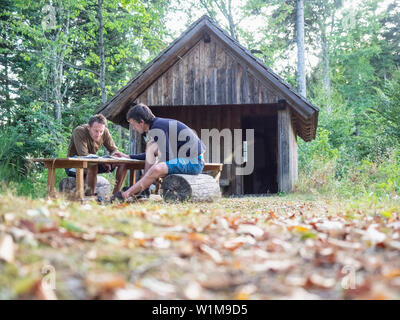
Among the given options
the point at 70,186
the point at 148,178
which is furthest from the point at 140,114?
the point at 70,186

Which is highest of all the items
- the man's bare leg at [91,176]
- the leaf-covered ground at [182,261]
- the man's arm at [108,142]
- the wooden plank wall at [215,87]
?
the wooden plank wall at [215,87]

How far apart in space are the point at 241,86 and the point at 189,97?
1.45 metres

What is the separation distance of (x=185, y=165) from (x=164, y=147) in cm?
50

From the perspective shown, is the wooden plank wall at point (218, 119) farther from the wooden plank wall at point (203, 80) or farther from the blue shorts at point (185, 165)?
the blue shorts at point (185, 165)

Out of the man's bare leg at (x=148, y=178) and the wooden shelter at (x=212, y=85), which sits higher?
the wooden shelter at (x=212, y=85)

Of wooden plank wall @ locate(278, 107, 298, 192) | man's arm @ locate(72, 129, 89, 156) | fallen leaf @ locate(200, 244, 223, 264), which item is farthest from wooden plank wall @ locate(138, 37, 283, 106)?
fallen leaf @ locate(200, 244, 223, 264)

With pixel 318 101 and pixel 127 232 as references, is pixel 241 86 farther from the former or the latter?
pixel 318 101

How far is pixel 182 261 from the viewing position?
2.02 m

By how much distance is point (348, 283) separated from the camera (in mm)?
1766

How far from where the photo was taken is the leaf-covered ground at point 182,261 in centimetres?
165

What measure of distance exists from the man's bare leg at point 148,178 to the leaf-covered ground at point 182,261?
3.23m

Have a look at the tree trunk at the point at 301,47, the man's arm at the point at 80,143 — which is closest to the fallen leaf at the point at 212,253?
the man's arm at the point at 80,143

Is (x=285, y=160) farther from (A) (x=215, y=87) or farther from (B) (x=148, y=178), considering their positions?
(B) (x=148, y=178)
